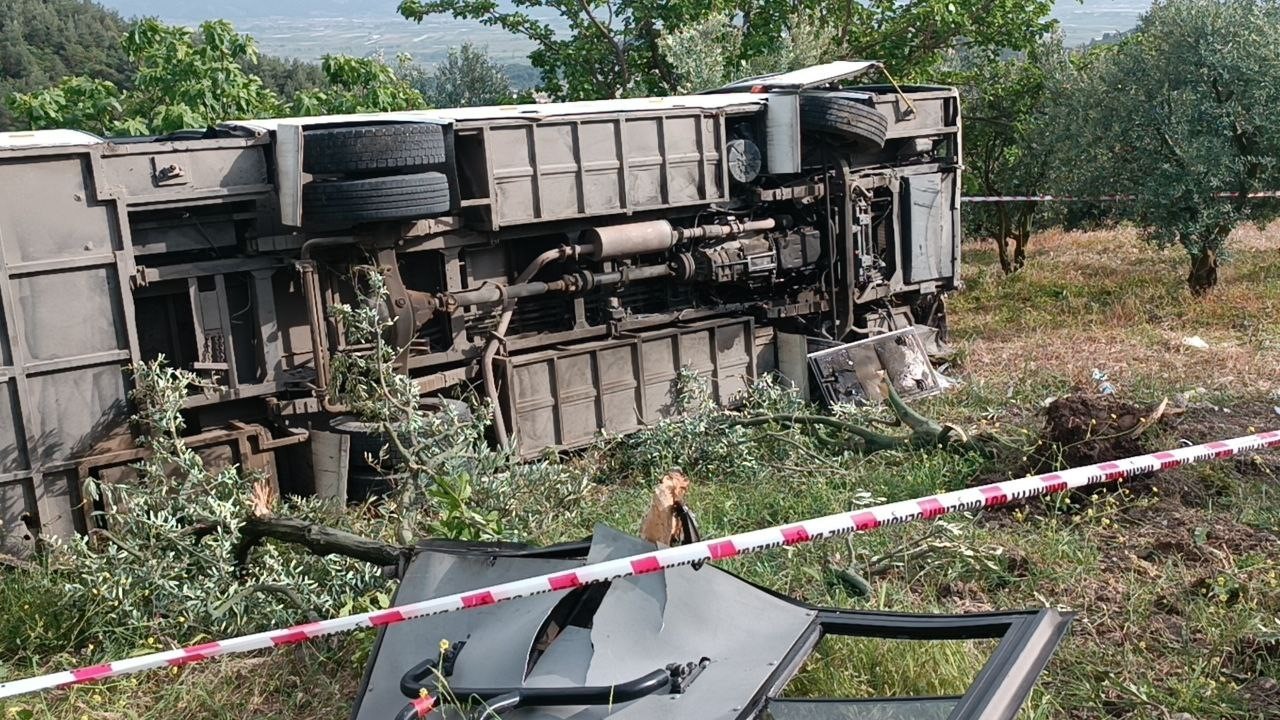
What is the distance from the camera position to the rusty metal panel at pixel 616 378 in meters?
9.45

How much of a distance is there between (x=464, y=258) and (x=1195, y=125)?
916 centimetres

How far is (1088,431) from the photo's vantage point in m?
7.38

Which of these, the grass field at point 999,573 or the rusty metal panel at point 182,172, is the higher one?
the rusty metal panel at point 182,172

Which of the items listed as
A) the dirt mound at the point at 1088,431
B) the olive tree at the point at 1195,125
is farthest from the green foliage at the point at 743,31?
the dirt mound at the point at 1088,431

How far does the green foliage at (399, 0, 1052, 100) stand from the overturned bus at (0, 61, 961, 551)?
760 centimetres

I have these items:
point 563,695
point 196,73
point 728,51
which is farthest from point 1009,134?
point 563,695

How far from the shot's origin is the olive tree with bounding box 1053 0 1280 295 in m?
13.9

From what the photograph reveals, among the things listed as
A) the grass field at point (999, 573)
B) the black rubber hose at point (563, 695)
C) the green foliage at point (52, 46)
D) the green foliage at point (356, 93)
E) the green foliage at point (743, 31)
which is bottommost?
the grass field at point (999, 573)

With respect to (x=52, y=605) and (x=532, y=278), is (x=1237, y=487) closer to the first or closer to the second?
(x=532, y=278)

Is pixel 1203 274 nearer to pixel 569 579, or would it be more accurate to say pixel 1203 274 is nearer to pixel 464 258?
pixel 464 258

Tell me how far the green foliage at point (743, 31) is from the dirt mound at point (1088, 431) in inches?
466

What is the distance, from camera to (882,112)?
11.4 metres

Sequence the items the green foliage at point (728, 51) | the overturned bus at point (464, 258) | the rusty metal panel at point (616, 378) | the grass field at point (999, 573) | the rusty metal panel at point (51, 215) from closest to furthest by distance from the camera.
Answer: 1. the grass field at point (999, 573)
2. the rusty metal panel at point (51, 215)
3. the overturned bus at point (464, 258)
4. the rusty metal panel at point (616, 378)
5. the green foliage at point (728, 51)

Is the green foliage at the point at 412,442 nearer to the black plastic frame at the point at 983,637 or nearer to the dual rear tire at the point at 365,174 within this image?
the dual rear tire at the point at 365,174
